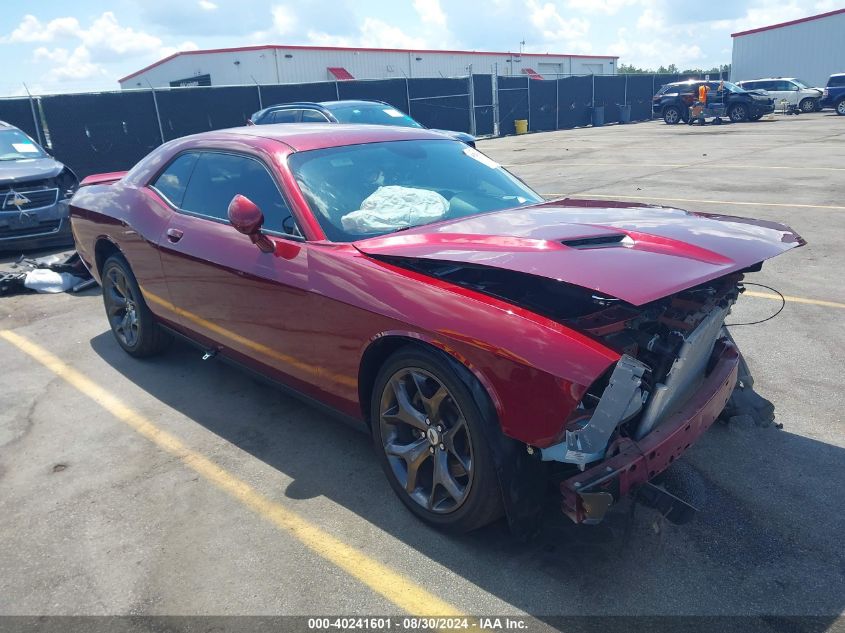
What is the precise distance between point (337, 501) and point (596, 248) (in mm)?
1667

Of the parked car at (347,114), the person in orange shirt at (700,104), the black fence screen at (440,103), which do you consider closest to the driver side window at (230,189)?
the parked car at (347,114)

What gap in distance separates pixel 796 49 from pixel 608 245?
164 ft

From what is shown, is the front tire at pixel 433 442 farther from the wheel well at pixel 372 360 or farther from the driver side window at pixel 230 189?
the driver side window at pixel 230 189

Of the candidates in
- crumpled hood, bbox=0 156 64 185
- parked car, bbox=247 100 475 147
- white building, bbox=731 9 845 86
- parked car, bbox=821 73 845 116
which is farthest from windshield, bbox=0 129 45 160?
white building, bbox=731 9 845 86

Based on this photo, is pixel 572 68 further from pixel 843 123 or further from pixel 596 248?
pixel 596 248

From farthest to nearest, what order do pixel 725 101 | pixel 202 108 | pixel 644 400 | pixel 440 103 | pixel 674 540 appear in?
pixel 725 101, pixel 440 103, pixel 202 108, pixel 674 540, pixel 644 400

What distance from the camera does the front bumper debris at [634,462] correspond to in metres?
2.39

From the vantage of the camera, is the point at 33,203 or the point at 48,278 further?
the point at 33,203

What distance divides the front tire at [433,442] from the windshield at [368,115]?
9309 mm

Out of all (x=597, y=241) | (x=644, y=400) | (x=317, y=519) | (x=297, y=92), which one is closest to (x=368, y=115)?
(x=597, y=241)

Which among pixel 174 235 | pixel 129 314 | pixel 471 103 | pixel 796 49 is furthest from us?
pixel 796 49

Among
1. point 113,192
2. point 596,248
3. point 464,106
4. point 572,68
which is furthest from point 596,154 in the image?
point 572,68

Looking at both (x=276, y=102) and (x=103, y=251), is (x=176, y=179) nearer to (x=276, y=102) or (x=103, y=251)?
(x=103, y=251)

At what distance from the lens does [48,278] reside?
7.46m
